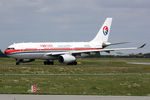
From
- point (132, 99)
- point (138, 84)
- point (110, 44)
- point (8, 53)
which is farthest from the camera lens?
point (110, 44)

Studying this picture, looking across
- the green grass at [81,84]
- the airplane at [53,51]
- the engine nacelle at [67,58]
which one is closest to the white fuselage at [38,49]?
the airplane at [53,51]

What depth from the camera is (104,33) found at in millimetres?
73188

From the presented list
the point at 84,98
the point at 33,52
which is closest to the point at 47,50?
the point at 33,52

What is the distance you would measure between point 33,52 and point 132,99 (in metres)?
45.9

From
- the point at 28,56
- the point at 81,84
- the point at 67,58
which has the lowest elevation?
the point at 81,84

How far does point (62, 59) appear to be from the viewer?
6231 centimetres

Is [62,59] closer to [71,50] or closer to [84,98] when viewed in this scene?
[71,50]

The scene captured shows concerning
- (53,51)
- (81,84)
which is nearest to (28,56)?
(53,51)

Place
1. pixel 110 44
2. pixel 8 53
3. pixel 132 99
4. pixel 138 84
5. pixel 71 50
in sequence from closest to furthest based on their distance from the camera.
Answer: pixel 132 99
pixel 138 84
pixel 8 53
pixel 71 50
pixel 110 44

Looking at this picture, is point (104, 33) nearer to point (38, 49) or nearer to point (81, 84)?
point (38, 49)

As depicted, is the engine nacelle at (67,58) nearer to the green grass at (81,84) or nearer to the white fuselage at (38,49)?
the white fuselage at (38,49)

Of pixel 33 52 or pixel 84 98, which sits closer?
pixel 84 98

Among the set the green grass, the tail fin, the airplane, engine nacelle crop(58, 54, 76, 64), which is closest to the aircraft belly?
the airplane

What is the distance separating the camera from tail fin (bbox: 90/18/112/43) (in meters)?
72.1
